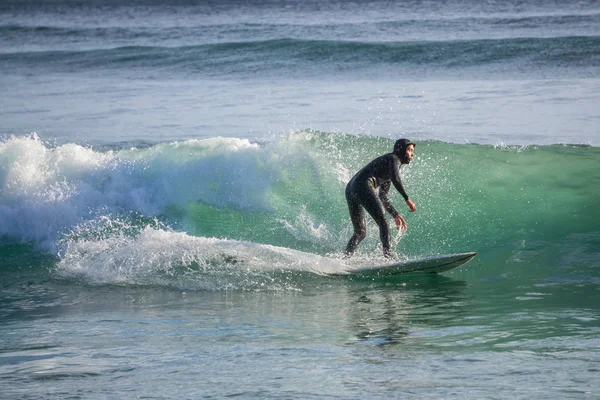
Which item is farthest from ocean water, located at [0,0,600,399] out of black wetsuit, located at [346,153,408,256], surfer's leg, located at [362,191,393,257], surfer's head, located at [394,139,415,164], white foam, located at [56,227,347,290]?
surfer's head, located at [394,139,415,164]

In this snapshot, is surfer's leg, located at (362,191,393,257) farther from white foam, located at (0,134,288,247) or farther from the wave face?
white foam, located at (0,134,288,247)

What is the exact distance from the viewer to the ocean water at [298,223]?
277 inches

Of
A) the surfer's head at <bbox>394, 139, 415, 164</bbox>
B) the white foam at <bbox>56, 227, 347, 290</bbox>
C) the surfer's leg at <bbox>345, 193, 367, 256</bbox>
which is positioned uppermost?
the surfer's head at <bbox>394, 139, 415, 164</bbox>

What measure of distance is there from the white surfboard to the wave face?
90 centimetres

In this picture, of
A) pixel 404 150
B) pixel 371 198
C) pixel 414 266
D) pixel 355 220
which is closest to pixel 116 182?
pixel 355 220

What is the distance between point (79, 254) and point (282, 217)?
3.41 metres

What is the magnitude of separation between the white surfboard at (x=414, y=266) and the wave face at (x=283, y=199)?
2.96 ft

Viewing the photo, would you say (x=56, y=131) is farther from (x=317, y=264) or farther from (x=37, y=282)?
(x=317, y=264)

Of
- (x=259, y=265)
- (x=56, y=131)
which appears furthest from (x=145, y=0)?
(x=259, y=265)

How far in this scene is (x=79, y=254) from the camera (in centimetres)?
1159

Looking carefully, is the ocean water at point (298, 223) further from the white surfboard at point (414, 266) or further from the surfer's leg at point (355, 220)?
the surfer's leg at point (355, 220)

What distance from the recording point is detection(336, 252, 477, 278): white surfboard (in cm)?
1024

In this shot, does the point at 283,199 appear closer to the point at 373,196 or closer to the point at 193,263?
the point at 193,263

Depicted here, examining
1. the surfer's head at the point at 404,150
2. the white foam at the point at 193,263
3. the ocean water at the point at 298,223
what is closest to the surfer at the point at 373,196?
the surfer's head at the point at 404,150
